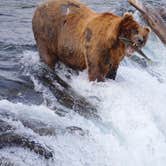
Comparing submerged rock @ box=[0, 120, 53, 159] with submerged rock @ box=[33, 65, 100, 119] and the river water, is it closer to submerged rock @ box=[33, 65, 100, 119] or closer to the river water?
the river water

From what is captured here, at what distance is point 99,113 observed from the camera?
606 centimetres

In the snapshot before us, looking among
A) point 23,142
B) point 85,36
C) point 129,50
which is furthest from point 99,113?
point 23,142

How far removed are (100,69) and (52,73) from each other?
38.6 inches

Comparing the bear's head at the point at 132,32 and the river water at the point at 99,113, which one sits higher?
the bear's head at the point at 132,32

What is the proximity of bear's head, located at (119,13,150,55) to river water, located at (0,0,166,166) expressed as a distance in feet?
2.12

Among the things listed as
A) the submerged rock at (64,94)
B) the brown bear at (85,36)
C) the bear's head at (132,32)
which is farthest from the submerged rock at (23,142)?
the bear's head at (132,32)

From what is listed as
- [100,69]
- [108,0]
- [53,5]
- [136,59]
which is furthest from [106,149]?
[108,0]

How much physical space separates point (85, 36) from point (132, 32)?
740 millimetres

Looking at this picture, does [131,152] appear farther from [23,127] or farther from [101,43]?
[101,43]

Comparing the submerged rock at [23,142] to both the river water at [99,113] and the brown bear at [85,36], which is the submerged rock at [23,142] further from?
the brown bear at [85,36]

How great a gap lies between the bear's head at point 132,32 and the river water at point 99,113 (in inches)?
25.4

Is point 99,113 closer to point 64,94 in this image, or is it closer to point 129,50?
point 64,94

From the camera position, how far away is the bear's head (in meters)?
6.27

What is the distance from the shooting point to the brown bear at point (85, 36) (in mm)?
6379
